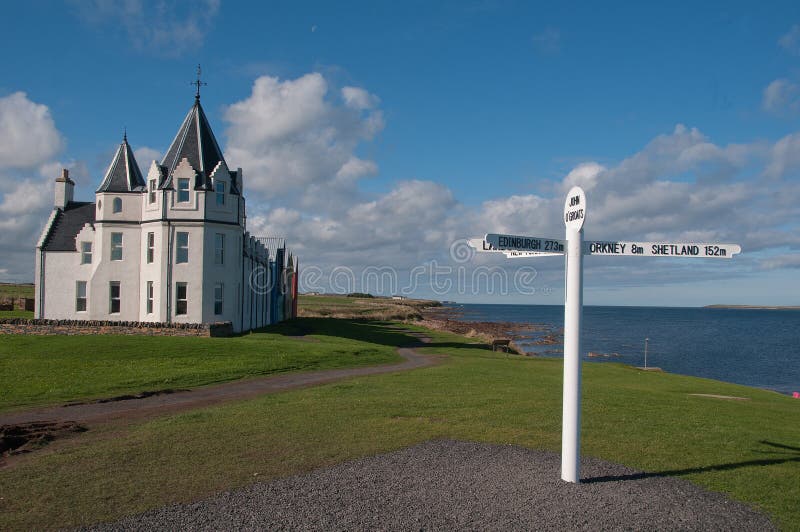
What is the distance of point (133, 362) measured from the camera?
68.6 ft

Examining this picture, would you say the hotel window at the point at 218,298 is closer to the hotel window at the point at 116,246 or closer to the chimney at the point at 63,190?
the hotel window at the point at 116,246

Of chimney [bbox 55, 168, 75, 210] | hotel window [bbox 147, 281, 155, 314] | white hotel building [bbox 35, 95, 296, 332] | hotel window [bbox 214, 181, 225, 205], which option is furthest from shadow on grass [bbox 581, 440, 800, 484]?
chimney [bbox 55, 168, 75, 210]

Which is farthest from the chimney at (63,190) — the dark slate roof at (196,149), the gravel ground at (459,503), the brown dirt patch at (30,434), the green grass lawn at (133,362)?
the gravel ground at (459,503)

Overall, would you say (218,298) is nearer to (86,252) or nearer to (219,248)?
(219,248)

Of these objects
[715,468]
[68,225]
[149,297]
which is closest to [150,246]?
[149,297]

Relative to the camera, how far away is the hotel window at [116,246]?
111 feet

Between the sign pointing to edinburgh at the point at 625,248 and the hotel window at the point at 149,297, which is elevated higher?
the sign pointing to edinburgh at the point at 625,248

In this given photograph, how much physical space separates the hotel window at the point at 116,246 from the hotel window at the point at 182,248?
4.53m

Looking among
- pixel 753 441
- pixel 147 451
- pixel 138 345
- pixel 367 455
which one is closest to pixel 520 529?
pixel 367 455

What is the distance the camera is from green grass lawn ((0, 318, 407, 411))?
55.0 feet

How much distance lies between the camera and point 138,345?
23656 millimetres

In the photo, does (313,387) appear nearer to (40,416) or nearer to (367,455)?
(40,416)

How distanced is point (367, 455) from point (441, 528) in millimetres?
2926

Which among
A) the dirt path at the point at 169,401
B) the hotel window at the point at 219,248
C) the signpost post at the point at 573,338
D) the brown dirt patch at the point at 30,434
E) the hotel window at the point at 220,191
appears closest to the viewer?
the signpost post at the point at 573,338
